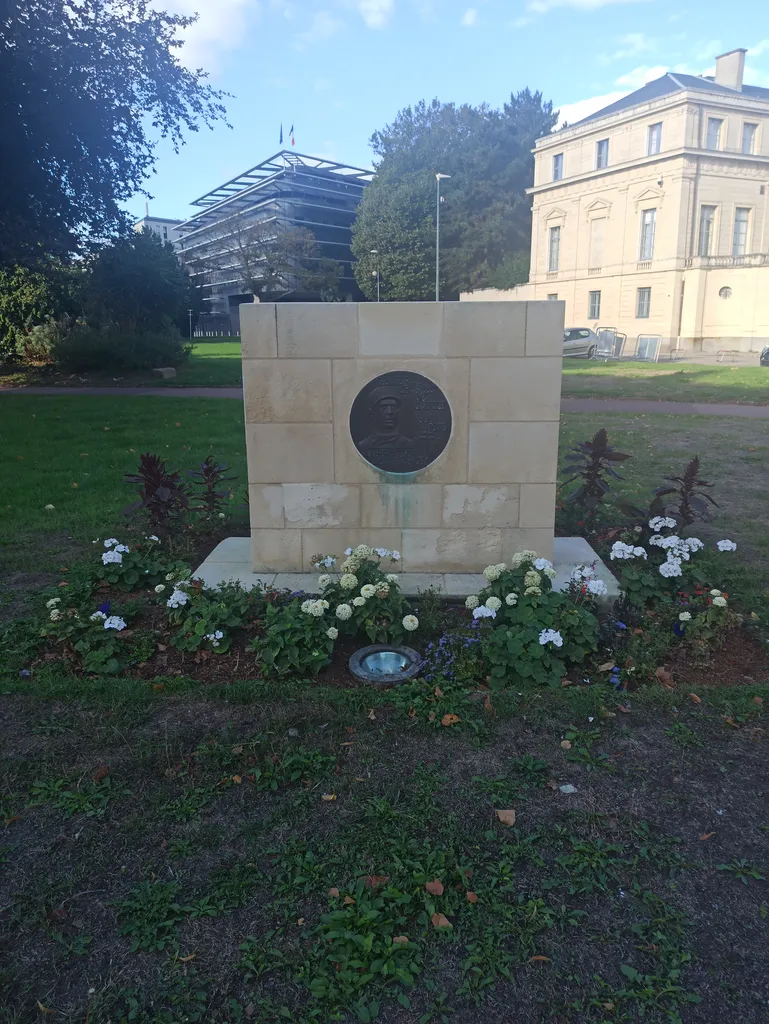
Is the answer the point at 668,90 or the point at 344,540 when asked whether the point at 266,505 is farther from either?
the point at 668,90

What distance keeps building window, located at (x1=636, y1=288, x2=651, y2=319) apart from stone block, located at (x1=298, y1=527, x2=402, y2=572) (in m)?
42.5

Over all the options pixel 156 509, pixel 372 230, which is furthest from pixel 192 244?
pixel 156 509

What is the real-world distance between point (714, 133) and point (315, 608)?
46.1 m

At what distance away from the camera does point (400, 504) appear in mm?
5230

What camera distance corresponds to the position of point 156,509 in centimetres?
594

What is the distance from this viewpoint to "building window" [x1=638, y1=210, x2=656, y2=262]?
1672 inches

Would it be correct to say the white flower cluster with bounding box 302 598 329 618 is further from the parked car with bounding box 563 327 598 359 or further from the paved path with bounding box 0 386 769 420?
the parked car with bounding box 563 327 598 359

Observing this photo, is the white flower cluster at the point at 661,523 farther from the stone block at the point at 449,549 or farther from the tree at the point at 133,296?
the tree at the point at 133,296

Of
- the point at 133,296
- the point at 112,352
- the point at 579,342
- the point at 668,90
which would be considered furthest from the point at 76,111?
the point at 668,90

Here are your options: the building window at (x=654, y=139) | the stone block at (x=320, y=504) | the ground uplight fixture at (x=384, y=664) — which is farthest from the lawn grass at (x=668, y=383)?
the building window at (x=654, y=139)

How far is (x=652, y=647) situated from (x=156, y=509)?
12.6ft

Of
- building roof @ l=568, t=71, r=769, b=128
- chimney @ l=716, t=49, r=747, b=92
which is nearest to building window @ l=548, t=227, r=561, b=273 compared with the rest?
building roof @ l=568, t=71, r=769, b=128

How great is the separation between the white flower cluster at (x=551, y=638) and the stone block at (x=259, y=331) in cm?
255

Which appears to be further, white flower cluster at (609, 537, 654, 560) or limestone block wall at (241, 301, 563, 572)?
white flower cluster at (609, 537, 654, 560)
